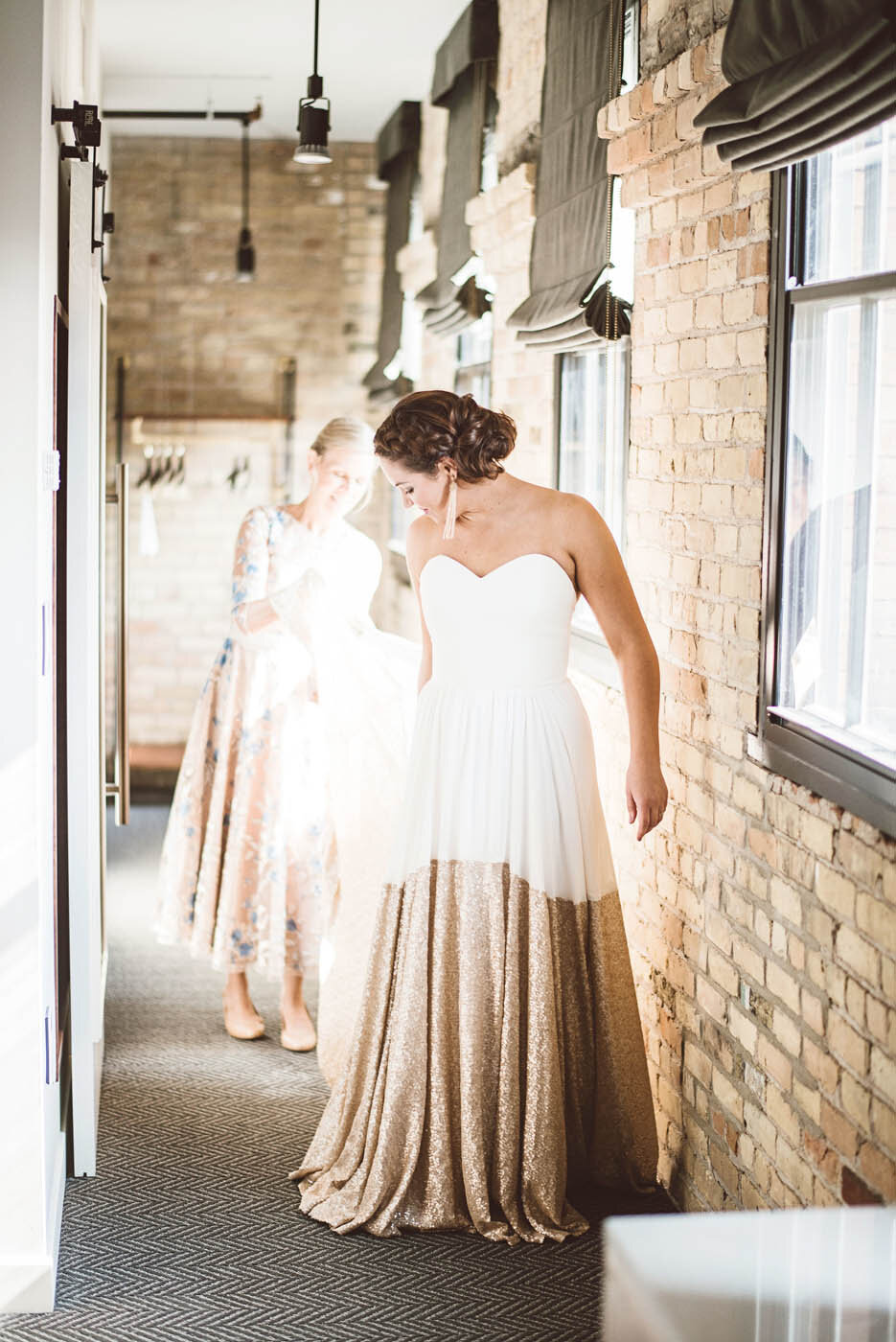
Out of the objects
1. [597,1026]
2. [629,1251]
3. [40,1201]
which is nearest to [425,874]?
[597,1026]

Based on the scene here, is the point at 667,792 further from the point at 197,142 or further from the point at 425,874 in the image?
the point at 197,142

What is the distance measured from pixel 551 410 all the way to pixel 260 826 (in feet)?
5.04

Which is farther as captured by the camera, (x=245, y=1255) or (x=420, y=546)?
(x=420, y=546)

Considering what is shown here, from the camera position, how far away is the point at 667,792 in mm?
3146

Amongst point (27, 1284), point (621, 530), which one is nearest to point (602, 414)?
point (621, 530)

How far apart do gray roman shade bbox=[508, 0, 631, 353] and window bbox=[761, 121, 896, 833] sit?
110cm

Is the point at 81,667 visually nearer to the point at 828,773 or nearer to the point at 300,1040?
the point at 300,1040

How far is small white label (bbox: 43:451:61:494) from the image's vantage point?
2.79 m

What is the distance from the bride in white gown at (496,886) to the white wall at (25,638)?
67cm

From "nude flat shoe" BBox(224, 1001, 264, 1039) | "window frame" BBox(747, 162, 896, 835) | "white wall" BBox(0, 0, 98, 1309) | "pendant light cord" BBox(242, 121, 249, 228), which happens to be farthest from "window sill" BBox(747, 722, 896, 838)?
"pendant light cord" BBox(242, 121, 249, 228)

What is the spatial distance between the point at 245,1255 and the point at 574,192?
8.98 feet

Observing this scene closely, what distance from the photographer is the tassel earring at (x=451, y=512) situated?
10.1 ft

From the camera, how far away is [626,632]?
3.01 m

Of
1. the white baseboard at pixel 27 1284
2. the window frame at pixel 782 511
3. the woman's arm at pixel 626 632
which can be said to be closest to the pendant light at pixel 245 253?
the woman's arm at pixel 626 632
